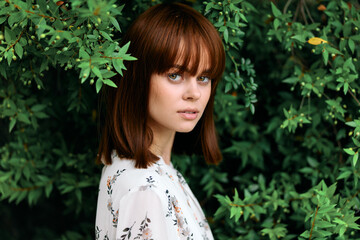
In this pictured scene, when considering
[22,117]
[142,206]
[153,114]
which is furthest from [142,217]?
[22,117]

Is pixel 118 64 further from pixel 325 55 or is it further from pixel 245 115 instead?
pixel 245 115

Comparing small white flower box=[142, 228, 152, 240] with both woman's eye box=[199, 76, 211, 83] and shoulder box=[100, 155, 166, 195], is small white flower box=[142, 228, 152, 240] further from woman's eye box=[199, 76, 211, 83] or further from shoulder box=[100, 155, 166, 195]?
woman's eye box=[199, 76, 211, 83]

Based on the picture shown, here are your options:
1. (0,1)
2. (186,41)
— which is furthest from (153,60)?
(0,1)

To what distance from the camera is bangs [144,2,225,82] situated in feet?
4.94

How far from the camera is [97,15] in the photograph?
1208 millimetres

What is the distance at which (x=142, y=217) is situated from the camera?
1.42m

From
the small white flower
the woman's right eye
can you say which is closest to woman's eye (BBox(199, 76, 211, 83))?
the woman's right eye

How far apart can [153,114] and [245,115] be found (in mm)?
986

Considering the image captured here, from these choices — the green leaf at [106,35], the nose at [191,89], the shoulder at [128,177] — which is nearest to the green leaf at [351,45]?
the nose at [191,89]

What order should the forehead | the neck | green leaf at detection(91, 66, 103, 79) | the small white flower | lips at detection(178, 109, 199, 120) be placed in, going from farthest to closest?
the neck → lips at detection(178, 109, 199, 120) → the forehead → the small white flower → green leaf at detection(91, 66, 103, 79)

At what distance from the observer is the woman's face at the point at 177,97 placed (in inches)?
61.4

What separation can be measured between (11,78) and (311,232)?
159cm

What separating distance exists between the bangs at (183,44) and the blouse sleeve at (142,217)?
47cm

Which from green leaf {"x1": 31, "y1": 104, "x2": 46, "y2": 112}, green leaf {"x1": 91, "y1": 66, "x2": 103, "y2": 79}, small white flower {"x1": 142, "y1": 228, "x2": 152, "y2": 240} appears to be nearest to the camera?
green leaf {"x1": 91, "y1": 66, "x2": 103, "y2": 79}
